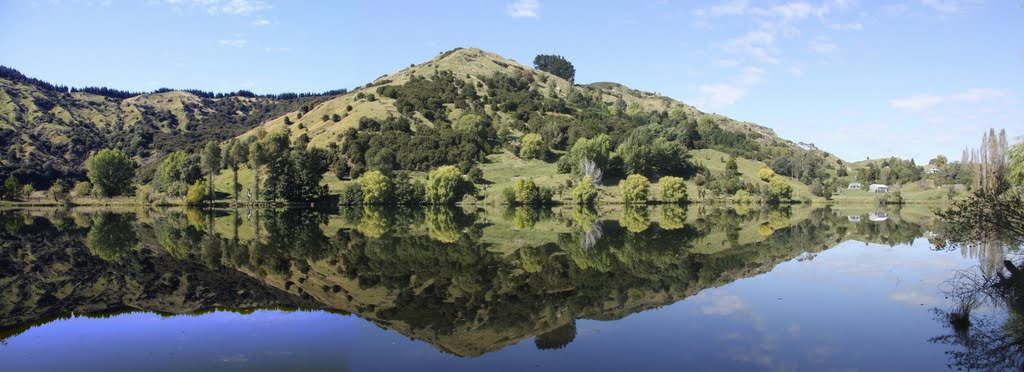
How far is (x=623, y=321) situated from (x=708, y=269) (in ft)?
32.9

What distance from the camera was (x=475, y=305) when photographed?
1667 cm

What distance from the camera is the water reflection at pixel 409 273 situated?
15.9 meters

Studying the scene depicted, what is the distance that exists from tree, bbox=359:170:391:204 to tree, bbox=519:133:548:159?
104 feet

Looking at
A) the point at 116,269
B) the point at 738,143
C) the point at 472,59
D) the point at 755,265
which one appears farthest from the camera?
the point at 472,59

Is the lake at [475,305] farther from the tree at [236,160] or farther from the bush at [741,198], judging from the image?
the bush at [741,198]

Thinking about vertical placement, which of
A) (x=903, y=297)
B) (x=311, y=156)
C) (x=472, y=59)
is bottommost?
(x=903, y=297)

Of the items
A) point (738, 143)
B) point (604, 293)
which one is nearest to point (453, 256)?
point (604, 293)

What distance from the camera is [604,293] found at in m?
18.6

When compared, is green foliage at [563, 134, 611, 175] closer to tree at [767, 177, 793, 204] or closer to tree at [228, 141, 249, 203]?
tree at [767, 177, 793, 204]

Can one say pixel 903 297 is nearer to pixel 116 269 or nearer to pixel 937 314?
pixel 937 314

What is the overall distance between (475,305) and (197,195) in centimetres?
7790

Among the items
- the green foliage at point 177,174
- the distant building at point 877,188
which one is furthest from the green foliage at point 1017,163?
the distant building at point 877,188

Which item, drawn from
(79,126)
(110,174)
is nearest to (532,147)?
(110,174)

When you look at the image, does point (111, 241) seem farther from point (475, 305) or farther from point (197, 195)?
point (197, 195)
